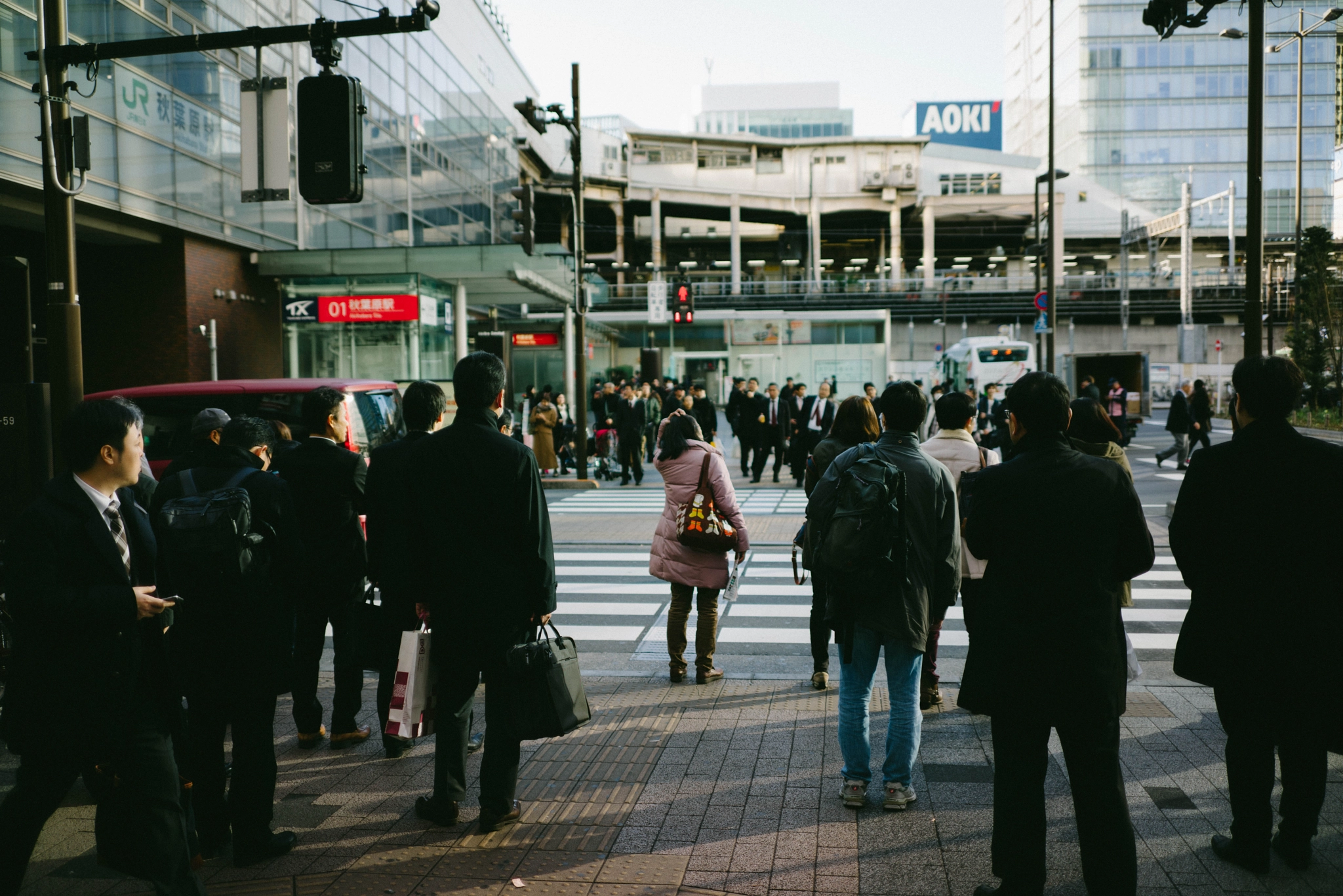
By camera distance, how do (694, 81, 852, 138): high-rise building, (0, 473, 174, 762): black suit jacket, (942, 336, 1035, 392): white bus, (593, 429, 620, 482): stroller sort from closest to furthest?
(0, 473, 174, 762): black suit jacket < (593, 429, 620, 482): stroller < (942, 336, 1035, 392): white bus < (694, 81, 852, 138): high-rise building

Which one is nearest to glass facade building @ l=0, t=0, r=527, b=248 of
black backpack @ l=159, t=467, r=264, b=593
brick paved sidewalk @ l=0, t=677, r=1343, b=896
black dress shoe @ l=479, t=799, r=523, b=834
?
black backpack @ l=159, t=467, r=264, b=593

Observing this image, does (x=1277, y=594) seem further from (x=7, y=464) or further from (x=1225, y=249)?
(x=1225, y=249)

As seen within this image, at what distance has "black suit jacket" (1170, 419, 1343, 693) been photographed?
346cm

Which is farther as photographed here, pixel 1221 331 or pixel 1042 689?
pixel 1221 331

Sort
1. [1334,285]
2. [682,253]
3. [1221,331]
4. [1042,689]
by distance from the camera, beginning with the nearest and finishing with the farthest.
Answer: [1042,689], [1334,285], [1221,331], [682,253]

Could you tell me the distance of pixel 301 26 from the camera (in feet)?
23.2

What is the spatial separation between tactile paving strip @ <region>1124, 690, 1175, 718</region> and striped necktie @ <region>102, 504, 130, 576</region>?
4792 millimetres

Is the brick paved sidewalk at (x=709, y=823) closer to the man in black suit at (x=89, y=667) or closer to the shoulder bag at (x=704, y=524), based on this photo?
the man in black suit at (x=89, y=667)

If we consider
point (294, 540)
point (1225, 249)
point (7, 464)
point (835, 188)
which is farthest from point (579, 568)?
point (1225, 249)

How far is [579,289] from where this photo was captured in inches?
759

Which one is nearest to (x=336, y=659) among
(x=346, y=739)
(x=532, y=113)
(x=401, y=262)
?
(x=346, y=739)

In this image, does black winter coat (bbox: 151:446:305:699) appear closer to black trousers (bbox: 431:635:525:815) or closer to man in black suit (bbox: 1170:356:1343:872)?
black trousers (bbox: 431:635:525:815)

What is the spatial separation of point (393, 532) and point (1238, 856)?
3.46 meters

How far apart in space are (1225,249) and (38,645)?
285 feet
